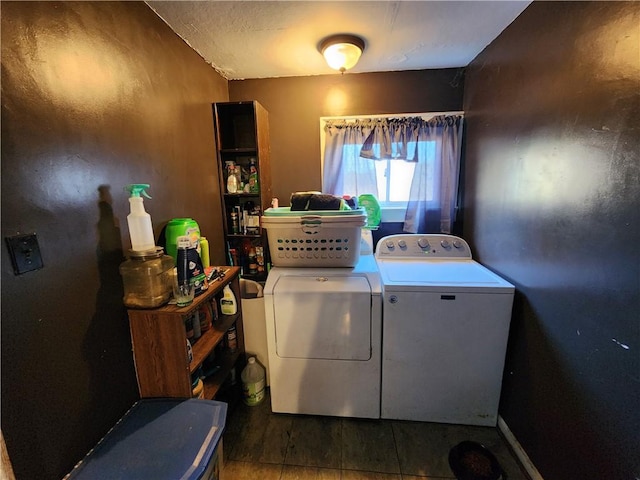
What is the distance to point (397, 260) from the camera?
79.8 inches

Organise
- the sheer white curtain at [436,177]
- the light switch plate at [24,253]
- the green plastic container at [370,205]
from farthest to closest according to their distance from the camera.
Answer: the green plastic container at [370,205] < the sheer white curtain at [436,177] < the light switch plate at [24,253]

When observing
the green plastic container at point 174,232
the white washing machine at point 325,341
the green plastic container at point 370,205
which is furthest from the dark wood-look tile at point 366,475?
the green plastic container at point 370,205

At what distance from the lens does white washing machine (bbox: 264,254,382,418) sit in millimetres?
1550

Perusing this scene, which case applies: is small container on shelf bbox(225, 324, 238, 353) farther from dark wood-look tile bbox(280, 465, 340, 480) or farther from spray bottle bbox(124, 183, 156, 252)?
spray bottle bbox(124, 183, 156, 252)

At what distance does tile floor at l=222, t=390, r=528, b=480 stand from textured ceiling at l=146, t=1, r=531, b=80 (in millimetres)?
2353

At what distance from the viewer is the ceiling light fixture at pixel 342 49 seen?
162 centimetres

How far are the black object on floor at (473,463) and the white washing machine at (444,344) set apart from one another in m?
0.18

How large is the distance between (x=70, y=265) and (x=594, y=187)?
189cm

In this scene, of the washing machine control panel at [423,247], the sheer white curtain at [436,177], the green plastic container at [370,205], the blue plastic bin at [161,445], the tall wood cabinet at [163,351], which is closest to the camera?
the blue plastic bin at [161,445]

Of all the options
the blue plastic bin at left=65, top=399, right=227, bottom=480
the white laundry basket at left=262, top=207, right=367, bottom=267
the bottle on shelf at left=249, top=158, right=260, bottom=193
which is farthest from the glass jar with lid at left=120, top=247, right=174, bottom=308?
the bottle on shelf at left=249, top=158, right=260, bottom=193

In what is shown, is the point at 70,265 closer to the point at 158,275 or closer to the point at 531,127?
the point at 158,275

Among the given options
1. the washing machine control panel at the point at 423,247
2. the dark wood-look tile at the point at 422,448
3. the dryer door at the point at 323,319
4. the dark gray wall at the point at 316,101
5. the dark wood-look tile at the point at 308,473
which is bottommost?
the dark wood-look tile at the point at 308,473

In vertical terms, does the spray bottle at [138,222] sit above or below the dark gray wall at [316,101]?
below

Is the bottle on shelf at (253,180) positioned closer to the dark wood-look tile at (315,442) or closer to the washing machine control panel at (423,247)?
the washing machine control panel at (423,247)
